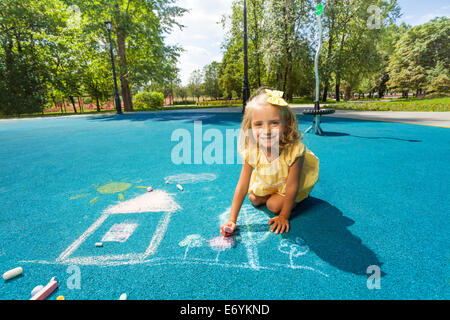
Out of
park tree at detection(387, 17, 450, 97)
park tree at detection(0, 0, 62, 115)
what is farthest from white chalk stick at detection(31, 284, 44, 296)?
park tree at detection(387, 17, 450, 97)

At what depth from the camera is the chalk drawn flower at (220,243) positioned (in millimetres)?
2014

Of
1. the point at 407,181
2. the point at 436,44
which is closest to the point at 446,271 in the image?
the point at 407,181

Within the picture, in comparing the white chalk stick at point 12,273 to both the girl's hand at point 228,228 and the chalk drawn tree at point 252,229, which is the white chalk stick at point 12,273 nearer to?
the girl's hand at point 228,228

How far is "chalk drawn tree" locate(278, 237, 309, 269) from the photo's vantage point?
74.8 inches

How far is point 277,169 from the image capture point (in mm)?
2297

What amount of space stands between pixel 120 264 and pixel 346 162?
14.8 ft

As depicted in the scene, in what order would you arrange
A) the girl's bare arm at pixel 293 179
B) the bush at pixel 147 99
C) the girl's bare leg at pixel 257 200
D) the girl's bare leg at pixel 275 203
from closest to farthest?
the girl's bare arm at pixel 293 179 < the girl's bare leg at pixel 275 203 < the girl's bare leg at pixel 257 200 < the bush at pixel 147 99

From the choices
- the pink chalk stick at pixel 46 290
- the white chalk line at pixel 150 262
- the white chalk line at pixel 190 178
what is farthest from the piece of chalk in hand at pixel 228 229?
the white chalk line at pixel 190 178

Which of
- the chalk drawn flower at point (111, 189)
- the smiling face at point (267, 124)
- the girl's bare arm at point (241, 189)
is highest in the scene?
the smiling face at point (267, 124)

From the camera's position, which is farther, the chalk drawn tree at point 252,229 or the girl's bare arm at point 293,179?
the girl's bare arm at point 293,179

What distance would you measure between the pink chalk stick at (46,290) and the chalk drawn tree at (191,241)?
0.96m

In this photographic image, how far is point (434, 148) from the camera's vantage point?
18.0 feet

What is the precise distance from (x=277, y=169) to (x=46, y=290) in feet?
6.99
